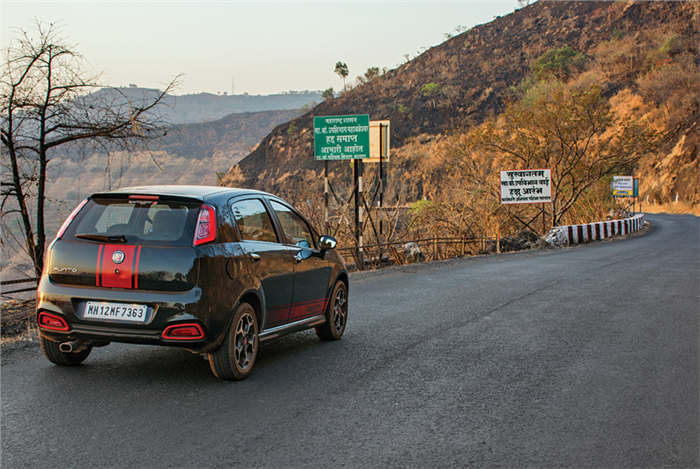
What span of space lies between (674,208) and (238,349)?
55748 mm

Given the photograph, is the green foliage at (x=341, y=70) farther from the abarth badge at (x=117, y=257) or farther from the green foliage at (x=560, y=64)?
the abarth badge at (x=117, y=257)

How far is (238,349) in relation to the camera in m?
5.55

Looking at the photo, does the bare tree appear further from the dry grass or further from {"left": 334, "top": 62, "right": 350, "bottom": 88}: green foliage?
{"left": 334, "top": 62, "right": 350, "bottom": 88}: green foliage

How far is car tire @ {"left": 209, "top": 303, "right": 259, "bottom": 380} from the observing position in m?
5.32

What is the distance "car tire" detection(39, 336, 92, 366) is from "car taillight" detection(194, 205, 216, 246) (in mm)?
1654

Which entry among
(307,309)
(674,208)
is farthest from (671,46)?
(307,309)

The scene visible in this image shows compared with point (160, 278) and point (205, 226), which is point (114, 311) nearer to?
point (160, 278)

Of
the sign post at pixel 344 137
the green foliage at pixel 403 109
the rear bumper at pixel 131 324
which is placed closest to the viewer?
the rear bumper at pixel 131 324

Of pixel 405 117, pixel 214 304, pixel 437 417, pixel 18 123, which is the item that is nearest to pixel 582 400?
pixel 437 417

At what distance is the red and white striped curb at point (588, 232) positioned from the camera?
25.5 m

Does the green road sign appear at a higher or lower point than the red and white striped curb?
higher

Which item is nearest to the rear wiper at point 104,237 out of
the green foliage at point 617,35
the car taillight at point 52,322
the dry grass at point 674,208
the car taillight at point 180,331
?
the car taillight at point 52,322

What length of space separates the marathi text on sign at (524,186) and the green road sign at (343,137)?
8.88 metres

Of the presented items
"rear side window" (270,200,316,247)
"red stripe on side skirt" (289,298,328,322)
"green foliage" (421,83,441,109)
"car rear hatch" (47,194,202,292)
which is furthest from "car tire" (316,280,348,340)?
"green foliage" (421,83,441,109)
